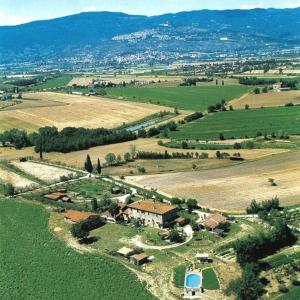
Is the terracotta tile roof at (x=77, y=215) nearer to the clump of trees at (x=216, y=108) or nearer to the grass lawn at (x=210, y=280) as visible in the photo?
the grass lawn at (x=210, y=280)

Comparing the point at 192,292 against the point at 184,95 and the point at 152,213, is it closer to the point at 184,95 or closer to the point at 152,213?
the point at 152,213

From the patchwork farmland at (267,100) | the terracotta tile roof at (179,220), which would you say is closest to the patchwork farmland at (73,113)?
the patchwork farmland at (267,100)

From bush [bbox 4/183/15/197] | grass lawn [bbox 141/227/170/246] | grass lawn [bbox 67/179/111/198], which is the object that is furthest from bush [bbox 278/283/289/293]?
bush [bbox 4/183/15/197]

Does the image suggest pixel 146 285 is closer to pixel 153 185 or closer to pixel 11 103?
pixel 153 185

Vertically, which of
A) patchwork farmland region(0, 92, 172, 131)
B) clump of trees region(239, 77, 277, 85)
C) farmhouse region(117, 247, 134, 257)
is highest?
clump of trees region(239, 77, 277, 85)

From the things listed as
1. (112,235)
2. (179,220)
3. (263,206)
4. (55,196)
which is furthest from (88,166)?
(263,206)

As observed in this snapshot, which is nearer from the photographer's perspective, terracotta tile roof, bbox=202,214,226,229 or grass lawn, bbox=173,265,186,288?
grass lawn, bbox=173,265,186,288

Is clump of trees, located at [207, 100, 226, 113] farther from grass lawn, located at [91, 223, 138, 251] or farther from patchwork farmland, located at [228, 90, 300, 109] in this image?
grass lawn, located at [91, 223, 138, 251]
